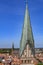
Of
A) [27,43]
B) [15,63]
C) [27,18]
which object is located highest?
[27,18]

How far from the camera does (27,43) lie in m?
60.9

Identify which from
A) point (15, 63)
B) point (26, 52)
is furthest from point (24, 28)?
point (15, 63)

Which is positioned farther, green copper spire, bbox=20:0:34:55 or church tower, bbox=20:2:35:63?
green copper spire, bbox=20:0:34:55

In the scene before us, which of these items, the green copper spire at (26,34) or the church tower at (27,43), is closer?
the church tower at (27,43)

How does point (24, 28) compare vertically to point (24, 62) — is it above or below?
above

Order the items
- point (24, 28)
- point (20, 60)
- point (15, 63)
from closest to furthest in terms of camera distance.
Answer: point (15, 63) < point (20, 60) < point (24, 28)

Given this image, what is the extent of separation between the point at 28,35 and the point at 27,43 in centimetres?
215

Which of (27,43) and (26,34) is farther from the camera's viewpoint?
(26,34)

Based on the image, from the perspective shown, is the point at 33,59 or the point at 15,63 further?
the point at 33,59

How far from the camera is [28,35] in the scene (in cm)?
6212

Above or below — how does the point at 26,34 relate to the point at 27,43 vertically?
above

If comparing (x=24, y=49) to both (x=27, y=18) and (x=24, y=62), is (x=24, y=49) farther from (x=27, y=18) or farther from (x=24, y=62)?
(x=27, y=18)

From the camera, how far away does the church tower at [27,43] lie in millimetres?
60531

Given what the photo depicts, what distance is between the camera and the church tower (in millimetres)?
60531
